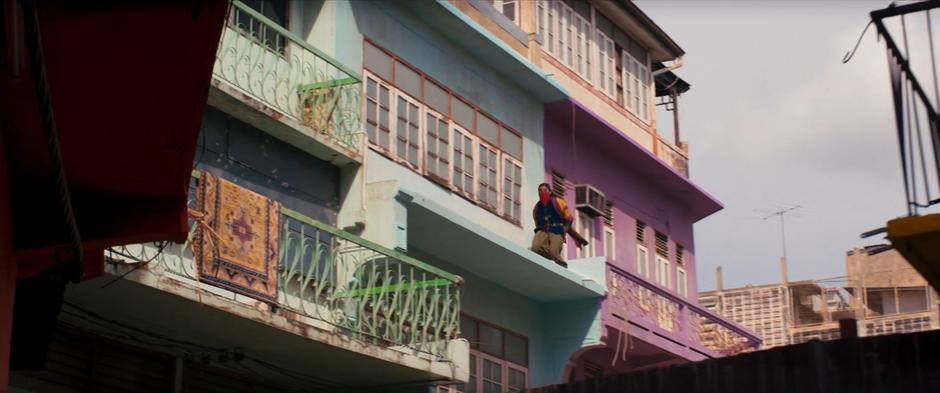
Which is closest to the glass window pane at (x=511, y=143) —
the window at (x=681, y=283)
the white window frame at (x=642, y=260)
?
the white window frame at (x=642, y=260)

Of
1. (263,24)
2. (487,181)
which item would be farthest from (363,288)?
(487,181)

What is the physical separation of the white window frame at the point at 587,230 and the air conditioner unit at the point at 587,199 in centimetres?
17

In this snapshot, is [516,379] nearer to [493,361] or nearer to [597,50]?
[493,361]

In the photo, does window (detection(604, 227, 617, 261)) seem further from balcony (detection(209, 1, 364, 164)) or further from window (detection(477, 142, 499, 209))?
balcony (detection(209, 1, 364, 164))

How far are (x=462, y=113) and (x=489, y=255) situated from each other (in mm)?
1796

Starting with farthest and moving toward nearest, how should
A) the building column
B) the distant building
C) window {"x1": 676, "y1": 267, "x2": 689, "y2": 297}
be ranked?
the distant building < window {"x1": 676, "y1": 267, "x2": 689, "y2": 297} < the building column

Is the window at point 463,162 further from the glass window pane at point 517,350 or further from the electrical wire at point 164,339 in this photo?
the electrical wire at point 164,339

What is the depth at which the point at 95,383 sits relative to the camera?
12578 mm

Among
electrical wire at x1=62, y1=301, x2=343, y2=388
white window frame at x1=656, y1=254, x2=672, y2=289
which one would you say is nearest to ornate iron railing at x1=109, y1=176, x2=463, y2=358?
electrical wire at x1=62, y1=301, x2=343, y2=388

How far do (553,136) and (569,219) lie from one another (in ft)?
7.92

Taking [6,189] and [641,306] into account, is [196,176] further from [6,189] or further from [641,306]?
[641,306]

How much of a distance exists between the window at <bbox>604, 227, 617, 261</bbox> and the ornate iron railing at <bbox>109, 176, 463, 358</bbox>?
6.41 meters

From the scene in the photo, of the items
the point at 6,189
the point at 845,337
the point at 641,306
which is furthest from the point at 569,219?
the point at 6,189

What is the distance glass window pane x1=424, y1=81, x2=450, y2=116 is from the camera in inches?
687
